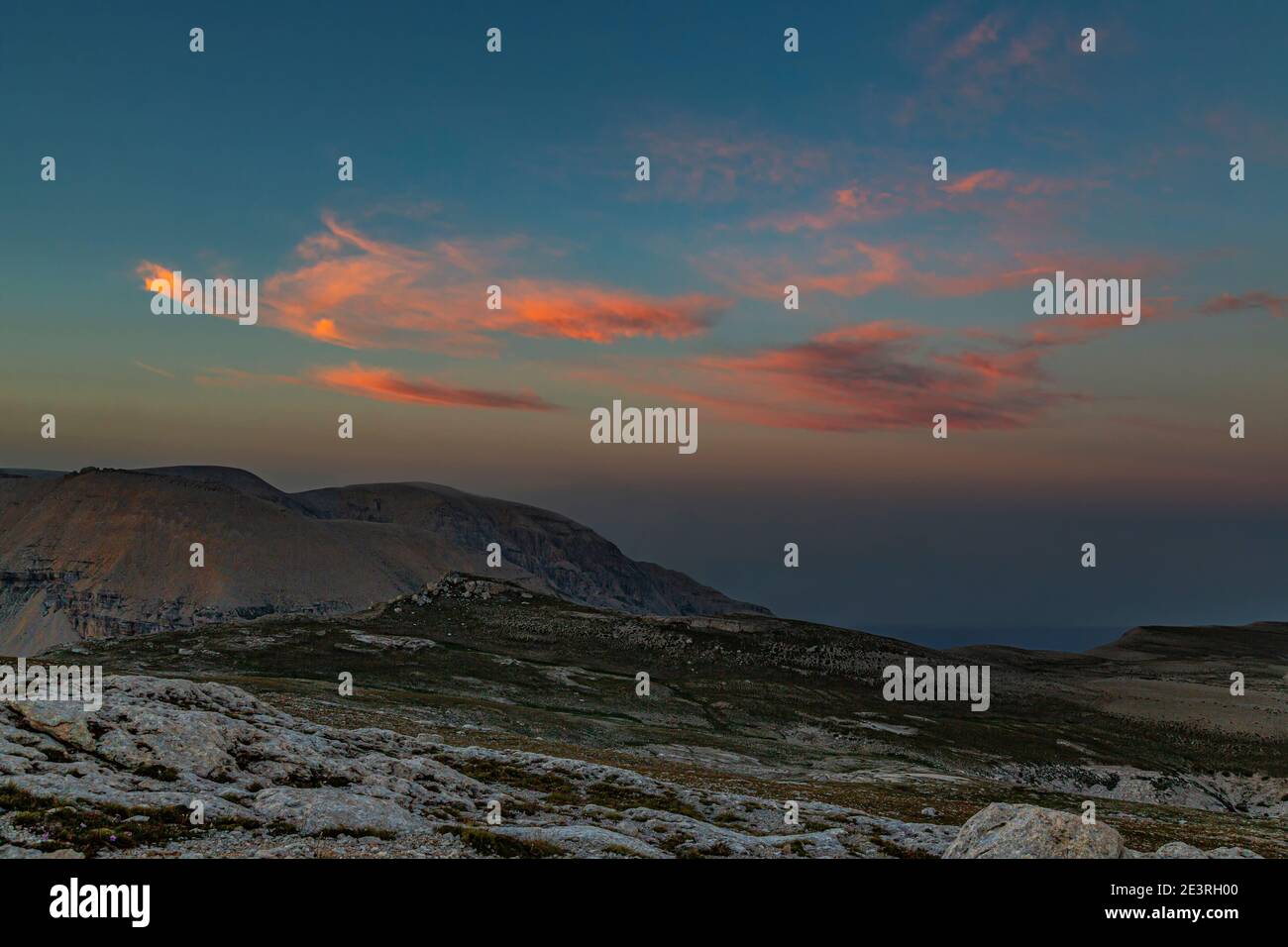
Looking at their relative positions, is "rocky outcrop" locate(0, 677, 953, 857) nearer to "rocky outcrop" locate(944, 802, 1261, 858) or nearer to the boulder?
"rocky outcrop" locate(944, 802, 1261, 858)

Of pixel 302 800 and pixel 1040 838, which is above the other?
pixel 302 800

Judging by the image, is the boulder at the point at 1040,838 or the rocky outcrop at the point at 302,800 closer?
the rocky outcrop at the point at 302,800

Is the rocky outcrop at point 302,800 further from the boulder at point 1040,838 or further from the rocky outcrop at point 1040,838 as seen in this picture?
the boulder at point 1040,838

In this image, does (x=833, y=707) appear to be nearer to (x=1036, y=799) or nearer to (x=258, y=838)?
(x=1036, y=799)

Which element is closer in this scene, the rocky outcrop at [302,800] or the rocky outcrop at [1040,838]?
the rocky outcrop at [302,800]

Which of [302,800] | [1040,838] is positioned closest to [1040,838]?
[1040,838]

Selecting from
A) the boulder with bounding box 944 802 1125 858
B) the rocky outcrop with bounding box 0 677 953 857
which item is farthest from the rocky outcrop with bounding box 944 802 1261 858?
Answer: the rocky outcrop with bounding box 0 677 953 857

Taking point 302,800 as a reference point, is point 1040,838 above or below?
below

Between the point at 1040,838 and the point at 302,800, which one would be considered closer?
the point at 302,800

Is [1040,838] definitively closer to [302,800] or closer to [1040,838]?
[1040,838]

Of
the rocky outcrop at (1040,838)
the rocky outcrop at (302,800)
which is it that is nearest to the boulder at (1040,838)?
the rocky outcrop at (1040,838)
